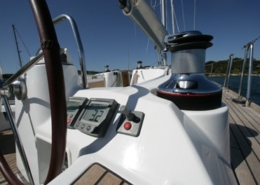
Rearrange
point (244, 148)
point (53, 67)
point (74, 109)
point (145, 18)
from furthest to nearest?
point (145, 18)
point (244, 148)
point (74, 109)
point (53, 67)

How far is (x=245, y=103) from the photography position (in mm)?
2635

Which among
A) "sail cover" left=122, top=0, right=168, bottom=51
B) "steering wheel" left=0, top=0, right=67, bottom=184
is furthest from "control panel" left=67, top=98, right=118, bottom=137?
"sail cover" left=122, top=0, right=168, bottom=51

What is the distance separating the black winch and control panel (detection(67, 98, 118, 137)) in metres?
0.24

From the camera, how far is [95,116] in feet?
2.04

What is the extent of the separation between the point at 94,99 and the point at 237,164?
959mm

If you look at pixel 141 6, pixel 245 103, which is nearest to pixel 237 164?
pixel 141 6

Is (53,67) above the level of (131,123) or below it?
above

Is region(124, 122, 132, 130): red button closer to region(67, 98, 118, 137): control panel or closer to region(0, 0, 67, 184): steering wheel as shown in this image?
region(67, 98, 118, 137): control panel

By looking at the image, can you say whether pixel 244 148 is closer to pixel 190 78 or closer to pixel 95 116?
pixel 190 78

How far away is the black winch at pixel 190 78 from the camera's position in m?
0.57

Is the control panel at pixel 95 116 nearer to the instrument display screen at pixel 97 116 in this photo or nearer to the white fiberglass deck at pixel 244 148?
the instrument display screen at pixel 97 116

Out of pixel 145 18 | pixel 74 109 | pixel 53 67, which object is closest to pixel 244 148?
pixel 74 109

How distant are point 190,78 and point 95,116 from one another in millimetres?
432

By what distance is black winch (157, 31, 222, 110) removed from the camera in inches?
22.3
